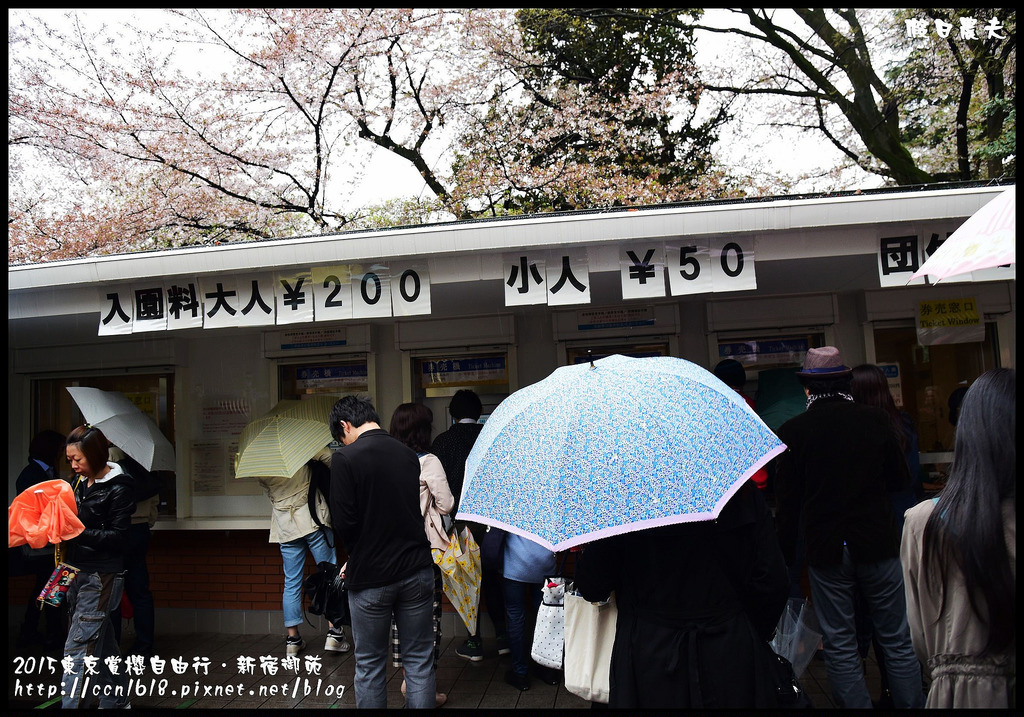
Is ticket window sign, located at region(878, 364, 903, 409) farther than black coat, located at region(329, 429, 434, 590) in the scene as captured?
Yes

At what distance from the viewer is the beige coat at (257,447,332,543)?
534 centimetres

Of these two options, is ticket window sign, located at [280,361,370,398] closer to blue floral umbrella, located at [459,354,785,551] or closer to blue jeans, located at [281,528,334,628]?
blue jeans, located at [281,528,334,628]

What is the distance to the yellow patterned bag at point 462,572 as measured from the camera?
14.6ft

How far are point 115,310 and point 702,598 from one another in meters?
4.51

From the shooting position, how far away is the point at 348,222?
15453mm

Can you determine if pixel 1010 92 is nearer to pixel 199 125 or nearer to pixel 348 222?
pixel 348 222

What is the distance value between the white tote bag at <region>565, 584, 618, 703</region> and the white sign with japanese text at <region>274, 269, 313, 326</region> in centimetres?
286

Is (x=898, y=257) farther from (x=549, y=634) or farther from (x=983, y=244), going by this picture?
(x=549, y=634)

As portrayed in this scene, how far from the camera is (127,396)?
640 centimetres

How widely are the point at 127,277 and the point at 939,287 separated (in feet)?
20.2

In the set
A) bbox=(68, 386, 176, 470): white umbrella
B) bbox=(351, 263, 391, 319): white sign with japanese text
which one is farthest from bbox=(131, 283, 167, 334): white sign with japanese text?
bbox=(351, 263, 391, 319): white sign with japanese text

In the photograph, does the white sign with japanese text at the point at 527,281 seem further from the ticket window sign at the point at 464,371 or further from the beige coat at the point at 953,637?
the beige coat at the point at 953,637

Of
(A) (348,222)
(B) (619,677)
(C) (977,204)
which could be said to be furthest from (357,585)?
(A) (348,222)

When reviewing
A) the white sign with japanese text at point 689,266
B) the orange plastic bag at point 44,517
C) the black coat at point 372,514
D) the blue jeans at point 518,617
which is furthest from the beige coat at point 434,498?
the orange plastic bag at point 44,517
